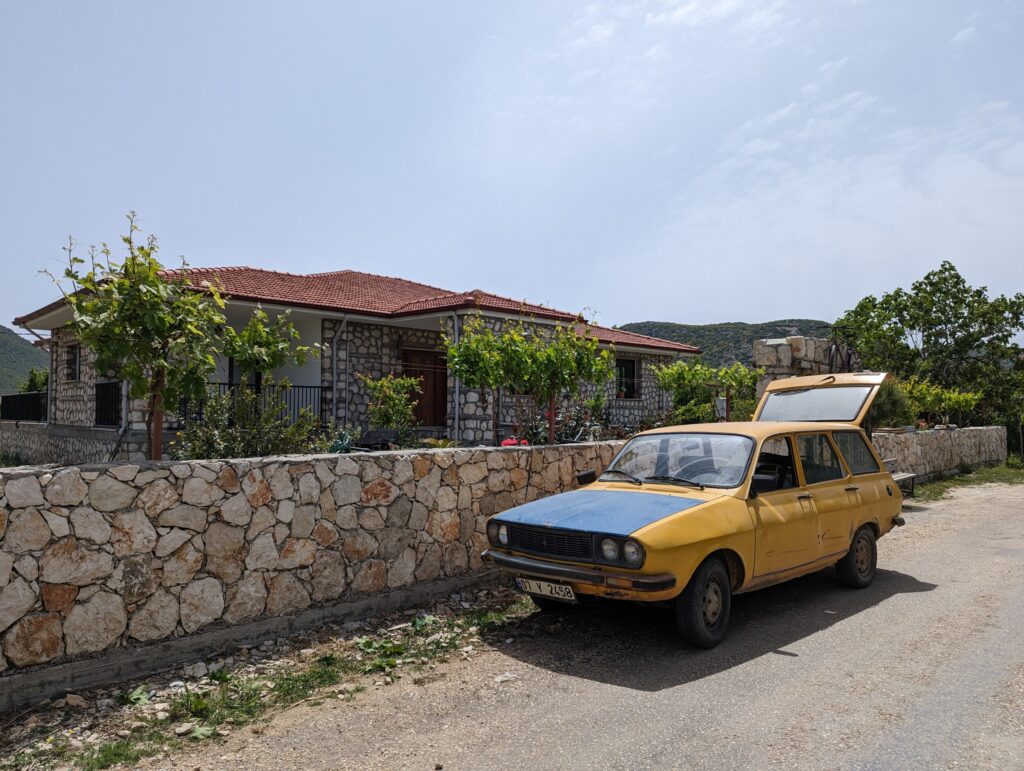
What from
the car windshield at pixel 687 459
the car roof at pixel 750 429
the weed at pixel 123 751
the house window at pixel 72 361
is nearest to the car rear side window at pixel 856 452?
the car roof at pixel 750 429

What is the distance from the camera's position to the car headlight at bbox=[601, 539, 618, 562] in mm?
4797

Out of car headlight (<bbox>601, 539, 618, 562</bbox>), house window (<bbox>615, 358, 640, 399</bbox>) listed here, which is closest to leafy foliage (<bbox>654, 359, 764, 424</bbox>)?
house window (<bbox>615, 358, 640, 399</bbox>)

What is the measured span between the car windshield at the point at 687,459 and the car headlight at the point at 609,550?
123 centimetres

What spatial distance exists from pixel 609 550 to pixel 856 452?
3.72m

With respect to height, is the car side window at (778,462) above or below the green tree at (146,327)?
below

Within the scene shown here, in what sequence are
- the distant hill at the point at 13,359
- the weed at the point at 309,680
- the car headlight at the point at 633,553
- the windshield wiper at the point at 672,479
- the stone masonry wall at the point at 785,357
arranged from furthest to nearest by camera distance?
the distant hill at the point at 13,359
the stone masonry wall at the point at 785,357
the windshield wiper at the point at 672,479
the car headlight at the point at 633,553
the weed at the point at 309,680

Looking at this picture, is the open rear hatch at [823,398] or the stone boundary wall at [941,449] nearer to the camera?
the open rear hatch at [823,398]

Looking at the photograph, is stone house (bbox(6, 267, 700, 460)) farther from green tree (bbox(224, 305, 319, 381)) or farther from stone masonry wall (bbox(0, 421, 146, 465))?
green tree (bbox(224, 305, 319, 381))

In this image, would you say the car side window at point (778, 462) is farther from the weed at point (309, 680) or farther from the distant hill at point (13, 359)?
the distant hill at point (13, 359)

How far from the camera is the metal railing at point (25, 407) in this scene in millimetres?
19797

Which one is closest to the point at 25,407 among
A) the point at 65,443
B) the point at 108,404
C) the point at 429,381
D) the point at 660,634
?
the point at 65,443

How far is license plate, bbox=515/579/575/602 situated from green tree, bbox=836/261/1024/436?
24764 millimetres

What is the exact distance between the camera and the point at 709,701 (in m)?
4.18

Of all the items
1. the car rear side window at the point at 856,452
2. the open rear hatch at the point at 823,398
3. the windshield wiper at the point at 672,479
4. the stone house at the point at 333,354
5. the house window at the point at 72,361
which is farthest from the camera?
the house window at the point at 72,361
